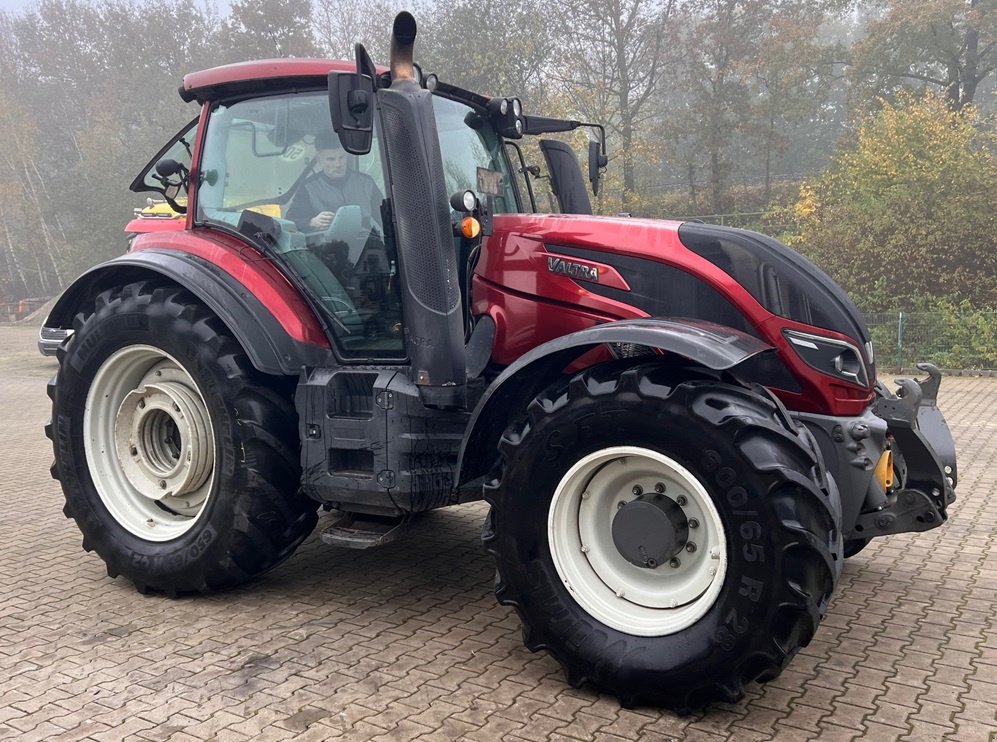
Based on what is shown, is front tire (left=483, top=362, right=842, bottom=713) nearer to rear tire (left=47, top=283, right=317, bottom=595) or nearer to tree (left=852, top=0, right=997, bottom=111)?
rear tire (left=47, top=283, right=317, bottom=595)

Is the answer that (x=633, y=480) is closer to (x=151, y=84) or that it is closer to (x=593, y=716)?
(x=593, y=716)

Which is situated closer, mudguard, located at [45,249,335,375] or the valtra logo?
the valtra logo

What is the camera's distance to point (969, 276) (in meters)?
16.8

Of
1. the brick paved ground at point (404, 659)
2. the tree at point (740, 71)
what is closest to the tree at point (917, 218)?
the tree at point (740, 71)

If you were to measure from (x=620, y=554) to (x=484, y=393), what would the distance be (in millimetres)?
901

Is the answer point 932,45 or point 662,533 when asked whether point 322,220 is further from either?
point 932,45

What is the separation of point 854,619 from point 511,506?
1821mm

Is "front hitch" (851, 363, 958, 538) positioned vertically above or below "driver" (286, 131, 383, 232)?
below

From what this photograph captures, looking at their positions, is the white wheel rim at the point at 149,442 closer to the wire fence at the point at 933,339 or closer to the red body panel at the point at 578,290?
the red body panel at the point at 578,290

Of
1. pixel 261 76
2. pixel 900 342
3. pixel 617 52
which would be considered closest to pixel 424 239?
pixel 261 76

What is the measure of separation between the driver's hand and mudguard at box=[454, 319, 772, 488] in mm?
1252

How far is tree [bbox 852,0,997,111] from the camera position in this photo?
25266 millimetres

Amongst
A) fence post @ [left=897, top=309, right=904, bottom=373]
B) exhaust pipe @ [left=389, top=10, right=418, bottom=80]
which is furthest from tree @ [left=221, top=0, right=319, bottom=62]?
exhaust pipe @ [left=389, top=10, right=418, bottom=80]

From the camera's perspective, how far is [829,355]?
3.50 metres
